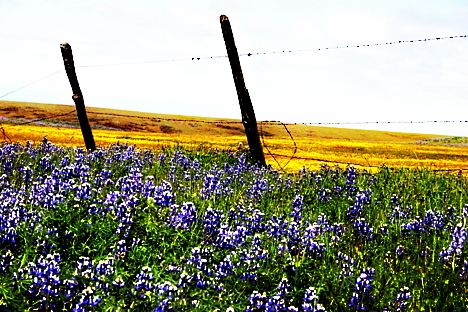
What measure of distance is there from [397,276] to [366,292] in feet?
3.30

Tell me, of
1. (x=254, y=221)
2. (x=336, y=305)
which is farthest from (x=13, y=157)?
(x=336, y=305)

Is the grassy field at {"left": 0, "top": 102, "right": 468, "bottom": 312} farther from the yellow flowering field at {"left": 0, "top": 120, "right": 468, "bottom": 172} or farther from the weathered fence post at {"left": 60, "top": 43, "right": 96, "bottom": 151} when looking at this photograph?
the weathered fence post at {"left": 60, "top": 43, "right": 96, "bottom": 151}

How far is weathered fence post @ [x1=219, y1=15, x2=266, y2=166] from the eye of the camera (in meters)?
12.6

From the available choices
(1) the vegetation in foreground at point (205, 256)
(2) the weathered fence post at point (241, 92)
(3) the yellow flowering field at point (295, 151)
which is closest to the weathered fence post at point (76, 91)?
(3) the yellow flowering field at point (295, 151)

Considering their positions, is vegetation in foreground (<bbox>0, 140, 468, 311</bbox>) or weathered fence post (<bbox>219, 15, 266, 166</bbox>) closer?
vegetation in foreground (<bbox>0, 140, 468, 311</bbox>)

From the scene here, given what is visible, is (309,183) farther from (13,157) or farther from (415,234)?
(13,157)

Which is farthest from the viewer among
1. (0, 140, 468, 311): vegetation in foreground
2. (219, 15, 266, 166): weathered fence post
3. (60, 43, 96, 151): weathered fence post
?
(60, 43, 96, 151): weathered fence post

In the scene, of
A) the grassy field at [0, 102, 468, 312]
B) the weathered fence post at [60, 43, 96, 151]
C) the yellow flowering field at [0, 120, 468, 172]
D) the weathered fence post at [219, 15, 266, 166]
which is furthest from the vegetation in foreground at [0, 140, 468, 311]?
the weathered fence post at [60, 43, 96, 151]

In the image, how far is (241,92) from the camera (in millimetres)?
12641

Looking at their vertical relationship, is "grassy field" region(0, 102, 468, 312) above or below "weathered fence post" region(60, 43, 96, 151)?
below

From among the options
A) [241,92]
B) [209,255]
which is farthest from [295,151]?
[209,255]

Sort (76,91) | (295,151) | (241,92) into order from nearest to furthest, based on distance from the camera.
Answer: (295,151), (241,92), (76,91)

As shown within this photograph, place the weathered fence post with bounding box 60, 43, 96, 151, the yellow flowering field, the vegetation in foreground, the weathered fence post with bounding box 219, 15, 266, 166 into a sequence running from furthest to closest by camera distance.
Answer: the yellow flowering field < the weathered fence post with bounding box 60, 43, 96, 151 < the weathered fence post with bounding box 219, 15, 266, 166 < the vegetation in foreground

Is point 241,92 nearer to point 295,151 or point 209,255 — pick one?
point 295,151
